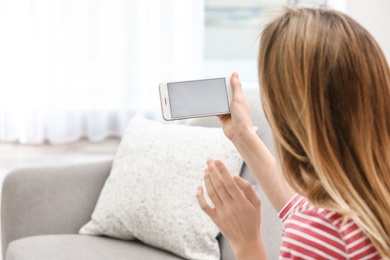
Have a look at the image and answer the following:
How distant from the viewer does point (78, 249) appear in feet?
7.07

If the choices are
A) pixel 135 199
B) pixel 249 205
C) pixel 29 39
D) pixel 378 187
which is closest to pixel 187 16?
pixel 29 39

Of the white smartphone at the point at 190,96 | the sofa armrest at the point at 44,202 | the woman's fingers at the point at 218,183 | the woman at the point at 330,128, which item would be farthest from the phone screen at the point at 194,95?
the sofa armrest at the point at 44,202

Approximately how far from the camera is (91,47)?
9.11 ft

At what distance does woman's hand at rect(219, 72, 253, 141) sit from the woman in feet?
1.06

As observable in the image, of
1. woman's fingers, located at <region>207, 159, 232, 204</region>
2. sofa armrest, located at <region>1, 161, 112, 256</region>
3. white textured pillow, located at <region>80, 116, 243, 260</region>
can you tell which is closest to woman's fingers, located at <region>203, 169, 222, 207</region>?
woman's fingers, located at <region>207, 159, 232, 204</region>

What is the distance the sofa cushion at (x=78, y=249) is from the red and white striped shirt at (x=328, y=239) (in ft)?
3.76

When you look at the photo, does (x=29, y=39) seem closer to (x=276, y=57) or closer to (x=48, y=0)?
(x=48, y=0)

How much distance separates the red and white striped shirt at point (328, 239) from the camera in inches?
38.8

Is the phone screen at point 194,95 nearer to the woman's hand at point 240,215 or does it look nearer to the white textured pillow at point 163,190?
the woman's hand at point 240,215

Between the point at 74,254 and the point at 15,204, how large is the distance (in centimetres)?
37

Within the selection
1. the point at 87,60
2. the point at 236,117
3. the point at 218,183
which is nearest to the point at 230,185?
the point at 218,183

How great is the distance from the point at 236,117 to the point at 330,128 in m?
0.42

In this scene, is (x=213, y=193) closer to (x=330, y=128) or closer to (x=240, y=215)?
(x=240, y=215)

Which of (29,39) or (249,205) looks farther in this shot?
(29,39)
